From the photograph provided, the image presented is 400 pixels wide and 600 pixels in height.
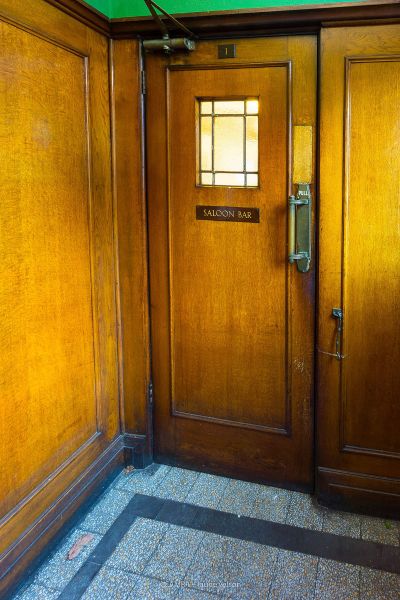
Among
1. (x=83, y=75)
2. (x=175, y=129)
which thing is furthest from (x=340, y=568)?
(x=83, y=75)

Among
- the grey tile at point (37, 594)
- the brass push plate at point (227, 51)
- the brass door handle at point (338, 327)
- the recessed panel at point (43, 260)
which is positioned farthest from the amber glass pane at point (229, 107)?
the grey tile at point (37, 594)

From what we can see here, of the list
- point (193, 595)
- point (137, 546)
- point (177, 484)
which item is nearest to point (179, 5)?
point (177, 484)

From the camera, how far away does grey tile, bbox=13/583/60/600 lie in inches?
92.1

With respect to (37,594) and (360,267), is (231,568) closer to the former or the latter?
(37,594)

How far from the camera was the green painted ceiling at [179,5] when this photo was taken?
2672 millimetres

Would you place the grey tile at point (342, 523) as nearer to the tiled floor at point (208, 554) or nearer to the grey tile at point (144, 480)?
the tiled floor at point (208, 554)

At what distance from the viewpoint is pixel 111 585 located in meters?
2.42

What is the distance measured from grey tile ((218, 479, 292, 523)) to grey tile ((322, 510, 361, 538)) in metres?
0.20

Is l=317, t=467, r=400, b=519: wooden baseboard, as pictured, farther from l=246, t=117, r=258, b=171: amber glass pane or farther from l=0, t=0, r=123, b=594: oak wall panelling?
l=246, t=117, r=258, b=171: amber glass pane

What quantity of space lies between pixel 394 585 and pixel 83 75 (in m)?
2.50

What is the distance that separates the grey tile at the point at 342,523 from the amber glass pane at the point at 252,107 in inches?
75.5

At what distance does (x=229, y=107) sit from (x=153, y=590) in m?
2.11

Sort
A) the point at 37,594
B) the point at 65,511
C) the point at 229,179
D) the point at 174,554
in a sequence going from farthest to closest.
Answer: the point at 229,179, the point at 65,511, the point at 174,554, the point at 37,594

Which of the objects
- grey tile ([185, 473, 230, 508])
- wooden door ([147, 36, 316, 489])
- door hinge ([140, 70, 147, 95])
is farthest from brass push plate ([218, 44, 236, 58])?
grey tile ([185, 473, 230, 508])
